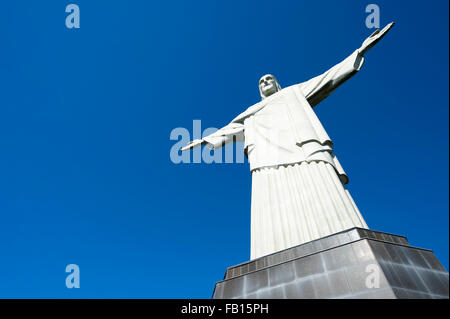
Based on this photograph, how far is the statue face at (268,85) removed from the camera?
10.3 metres

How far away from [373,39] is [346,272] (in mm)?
6758

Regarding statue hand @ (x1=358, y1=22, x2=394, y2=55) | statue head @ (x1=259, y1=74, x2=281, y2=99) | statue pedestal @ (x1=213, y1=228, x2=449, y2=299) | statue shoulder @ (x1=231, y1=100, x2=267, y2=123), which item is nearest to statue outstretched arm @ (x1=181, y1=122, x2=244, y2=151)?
statue shoulder @ (x1=231, y1=100, x2=267, y2=123)

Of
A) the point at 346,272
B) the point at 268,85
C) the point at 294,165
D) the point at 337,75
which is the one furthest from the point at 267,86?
the point at 346,272

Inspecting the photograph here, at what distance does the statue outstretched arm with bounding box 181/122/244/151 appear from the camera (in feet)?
31.8

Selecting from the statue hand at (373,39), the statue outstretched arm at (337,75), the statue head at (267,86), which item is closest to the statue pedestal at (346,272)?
the statue outstretched arm at (337,75)

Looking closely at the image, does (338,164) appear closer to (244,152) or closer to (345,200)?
(345,200)

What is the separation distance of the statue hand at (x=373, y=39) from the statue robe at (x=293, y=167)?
0.24 m

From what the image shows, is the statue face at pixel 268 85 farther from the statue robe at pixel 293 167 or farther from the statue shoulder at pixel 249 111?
the statue shoulder at pixel 249 111

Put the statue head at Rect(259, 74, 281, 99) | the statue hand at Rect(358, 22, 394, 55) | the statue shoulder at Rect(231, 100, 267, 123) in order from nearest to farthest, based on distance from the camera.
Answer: the statue hand at Rect(358, 22, 394, 55), the statue shoulder at Rect(231, 100, 267, 123), the statue head at Rect(259, 74, 281, 99)

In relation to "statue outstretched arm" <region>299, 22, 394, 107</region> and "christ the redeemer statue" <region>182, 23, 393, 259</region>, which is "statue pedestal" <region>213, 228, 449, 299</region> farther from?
"statue outstretched arm" <region>299, 22, 394, 107</region>

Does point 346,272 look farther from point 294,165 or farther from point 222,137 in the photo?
point 222,137

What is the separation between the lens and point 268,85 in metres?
10.4

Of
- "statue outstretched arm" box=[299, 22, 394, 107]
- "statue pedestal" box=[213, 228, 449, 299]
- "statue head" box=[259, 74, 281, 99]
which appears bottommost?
"statue pedestal" box=[213, 228, 449, 299]
